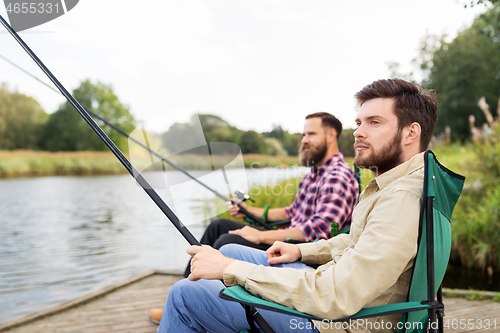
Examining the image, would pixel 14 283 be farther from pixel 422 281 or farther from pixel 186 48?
pixel 186 48

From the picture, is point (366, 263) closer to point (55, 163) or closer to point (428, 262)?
point (428, 262)

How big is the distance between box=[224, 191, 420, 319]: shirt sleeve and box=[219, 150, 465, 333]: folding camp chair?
0.03 meters

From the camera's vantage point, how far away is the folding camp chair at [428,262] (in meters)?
0.89

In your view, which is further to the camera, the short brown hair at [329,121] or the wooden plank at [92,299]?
the short brown hair at [329,121]

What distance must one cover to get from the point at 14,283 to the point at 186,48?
616 inches

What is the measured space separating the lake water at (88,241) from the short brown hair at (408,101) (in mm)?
768

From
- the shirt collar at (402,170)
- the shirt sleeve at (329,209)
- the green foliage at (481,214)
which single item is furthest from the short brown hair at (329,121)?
the green foliage at (481,214)

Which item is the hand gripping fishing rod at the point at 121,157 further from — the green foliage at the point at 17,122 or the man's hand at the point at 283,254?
the green foliage at the point at 17,122

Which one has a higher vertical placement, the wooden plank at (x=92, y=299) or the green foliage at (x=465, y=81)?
the green foliage at (x=465, y=81)

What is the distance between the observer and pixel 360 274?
87 centimetres

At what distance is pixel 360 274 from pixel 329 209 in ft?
3.72

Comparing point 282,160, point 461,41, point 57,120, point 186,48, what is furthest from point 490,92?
point 57,120

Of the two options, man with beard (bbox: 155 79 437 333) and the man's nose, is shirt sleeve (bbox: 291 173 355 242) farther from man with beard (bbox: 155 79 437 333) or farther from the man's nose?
the man's nose

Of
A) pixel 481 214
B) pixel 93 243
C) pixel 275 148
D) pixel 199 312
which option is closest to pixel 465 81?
pixel 275 148
